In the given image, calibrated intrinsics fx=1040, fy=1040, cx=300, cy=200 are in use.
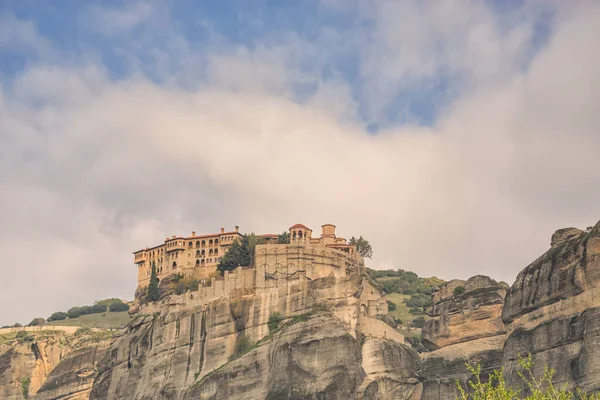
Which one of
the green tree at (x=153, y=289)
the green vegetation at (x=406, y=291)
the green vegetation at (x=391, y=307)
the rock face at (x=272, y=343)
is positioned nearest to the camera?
the rock face at (x=272, y=343)

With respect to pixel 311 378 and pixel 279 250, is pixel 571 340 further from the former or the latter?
pixel 279 250

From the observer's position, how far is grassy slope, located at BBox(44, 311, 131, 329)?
486 ft

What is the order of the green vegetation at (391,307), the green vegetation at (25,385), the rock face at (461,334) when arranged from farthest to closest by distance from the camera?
the green vegetation at (391,307)
the green vegetation at (25,385)
the rock face at (461,334)

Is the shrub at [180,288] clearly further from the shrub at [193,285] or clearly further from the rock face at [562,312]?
the rock face at [562,312]

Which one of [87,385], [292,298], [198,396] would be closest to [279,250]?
[292,298]

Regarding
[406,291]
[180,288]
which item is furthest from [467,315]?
[406,291]

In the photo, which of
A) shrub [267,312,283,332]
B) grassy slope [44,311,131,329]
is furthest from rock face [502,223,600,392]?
grassy slope [44,311,131,329]

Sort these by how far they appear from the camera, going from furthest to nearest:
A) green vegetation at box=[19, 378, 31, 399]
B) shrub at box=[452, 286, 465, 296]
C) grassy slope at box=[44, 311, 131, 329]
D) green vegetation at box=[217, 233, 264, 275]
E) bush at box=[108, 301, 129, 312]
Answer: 1. bush at box=[108, 301, 129, 312]
2. grassy slope at box=[44, 311, 131, 329]
3. green vegetation at box=[19, 378, 31, 399]
4. green vegetation at box=[217, 233, 264, 275]
5. shrub at box=[452, 286, 465, 296]

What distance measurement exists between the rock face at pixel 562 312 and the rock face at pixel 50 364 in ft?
226

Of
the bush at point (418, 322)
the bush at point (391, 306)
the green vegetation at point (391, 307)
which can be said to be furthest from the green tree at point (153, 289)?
the bush at point (391, 306)

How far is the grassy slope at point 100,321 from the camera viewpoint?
14800 centimetres

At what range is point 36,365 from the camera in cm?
12225

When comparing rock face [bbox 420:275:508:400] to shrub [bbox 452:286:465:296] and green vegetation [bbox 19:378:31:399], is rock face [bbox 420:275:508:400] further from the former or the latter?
green vegetation [bbox 19:378:31:399]

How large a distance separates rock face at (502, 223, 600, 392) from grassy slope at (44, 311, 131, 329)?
96.8 metres
